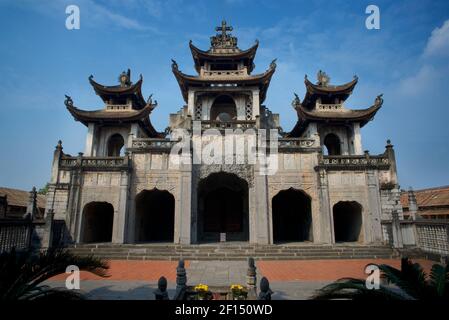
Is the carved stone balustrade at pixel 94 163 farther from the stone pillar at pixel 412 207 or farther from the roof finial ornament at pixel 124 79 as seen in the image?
the stone pillar at pixel 412 207

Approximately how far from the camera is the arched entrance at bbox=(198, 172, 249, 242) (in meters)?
18.8

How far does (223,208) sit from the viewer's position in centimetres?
1962

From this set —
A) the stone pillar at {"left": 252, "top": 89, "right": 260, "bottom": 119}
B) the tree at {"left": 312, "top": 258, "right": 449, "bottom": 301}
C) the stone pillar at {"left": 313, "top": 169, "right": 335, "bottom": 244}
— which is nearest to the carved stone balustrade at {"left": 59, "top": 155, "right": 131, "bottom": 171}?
the stone pillar at {"left": 252, "top": 89, "right": 260, "bottom": 119}

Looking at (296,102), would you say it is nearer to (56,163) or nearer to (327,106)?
(327,106)

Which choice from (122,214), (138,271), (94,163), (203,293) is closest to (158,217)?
(122,214)

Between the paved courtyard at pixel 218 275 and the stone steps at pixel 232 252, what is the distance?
59 centimetres

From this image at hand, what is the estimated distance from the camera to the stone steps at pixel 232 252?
13.2 m

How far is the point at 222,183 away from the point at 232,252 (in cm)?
624

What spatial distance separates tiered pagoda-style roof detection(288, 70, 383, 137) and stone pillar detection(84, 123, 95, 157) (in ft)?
52.2

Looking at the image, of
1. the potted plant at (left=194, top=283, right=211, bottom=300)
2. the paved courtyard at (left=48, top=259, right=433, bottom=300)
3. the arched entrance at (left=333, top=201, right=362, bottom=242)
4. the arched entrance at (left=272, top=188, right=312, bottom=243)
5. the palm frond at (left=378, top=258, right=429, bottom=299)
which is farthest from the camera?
the arched entrance at (left=272, top=188, right=312, bottom=243)

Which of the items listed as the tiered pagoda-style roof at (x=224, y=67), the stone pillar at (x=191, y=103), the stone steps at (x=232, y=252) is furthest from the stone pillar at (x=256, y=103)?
the stone steps at (x=232, y=252)

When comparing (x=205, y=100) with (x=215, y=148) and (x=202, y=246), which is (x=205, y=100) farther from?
(x=202, y=246)

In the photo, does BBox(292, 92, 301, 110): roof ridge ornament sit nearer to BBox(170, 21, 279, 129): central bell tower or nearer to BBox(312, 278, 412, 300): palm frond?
BBox(170, 21, 279, 129): central bell tower
